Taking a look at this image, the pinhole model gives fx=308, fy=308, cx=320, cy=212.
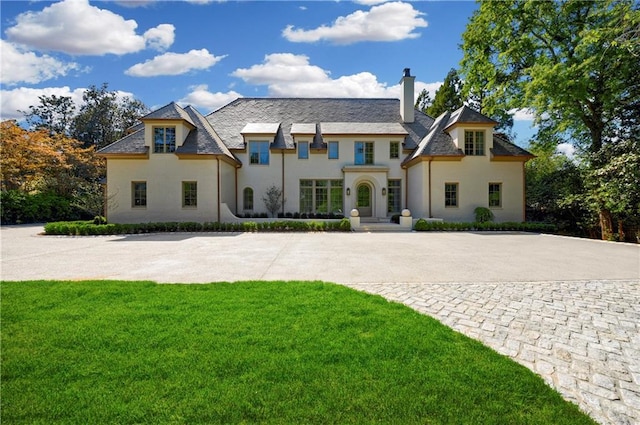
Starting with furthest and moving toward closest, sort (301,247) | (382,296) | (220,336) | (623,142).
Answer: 1. (623,142)
2. (301,247)
3. (382,296)
4. (220,336)

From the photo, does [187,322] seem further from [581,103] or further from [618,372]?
[581,103]

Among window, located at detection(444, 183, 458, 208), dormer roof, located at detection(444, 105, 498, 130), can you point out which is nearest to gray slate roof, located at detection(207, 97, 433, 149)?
dormer roof, located at detection(444, 105, 498, 130)

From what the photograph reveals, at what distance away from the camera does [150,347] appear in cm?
324

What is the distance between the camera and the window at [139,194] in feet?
62.1

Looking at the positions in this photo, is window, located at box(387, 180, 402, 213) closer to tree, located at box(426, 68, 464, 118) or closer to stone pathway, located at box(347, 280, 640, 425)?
tree, located at box(426, 68, 464, 118)

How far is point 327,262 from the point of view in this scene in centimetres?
840

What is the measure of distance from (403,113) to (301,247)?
57.4 ft

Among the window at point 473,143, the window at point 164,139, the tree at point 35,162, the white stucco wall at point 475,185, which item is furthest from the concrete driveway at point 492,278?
the tree at point 35,162

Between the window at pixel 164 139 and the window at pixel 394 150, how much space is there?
14.6 m

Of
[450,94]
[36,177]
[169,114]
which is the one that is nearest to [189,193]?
[169,114]

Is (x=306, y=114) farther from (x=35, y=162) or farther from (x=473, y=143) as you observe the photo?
(x=35, y=162)

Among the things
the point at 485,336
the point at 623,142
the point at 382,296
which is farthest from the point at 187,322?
the point at 623,142

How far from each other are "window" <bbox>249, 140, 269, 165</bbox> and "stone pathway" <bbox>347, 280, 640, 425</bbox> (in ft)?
57.4

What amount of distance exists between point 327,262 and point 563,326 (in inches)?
207
